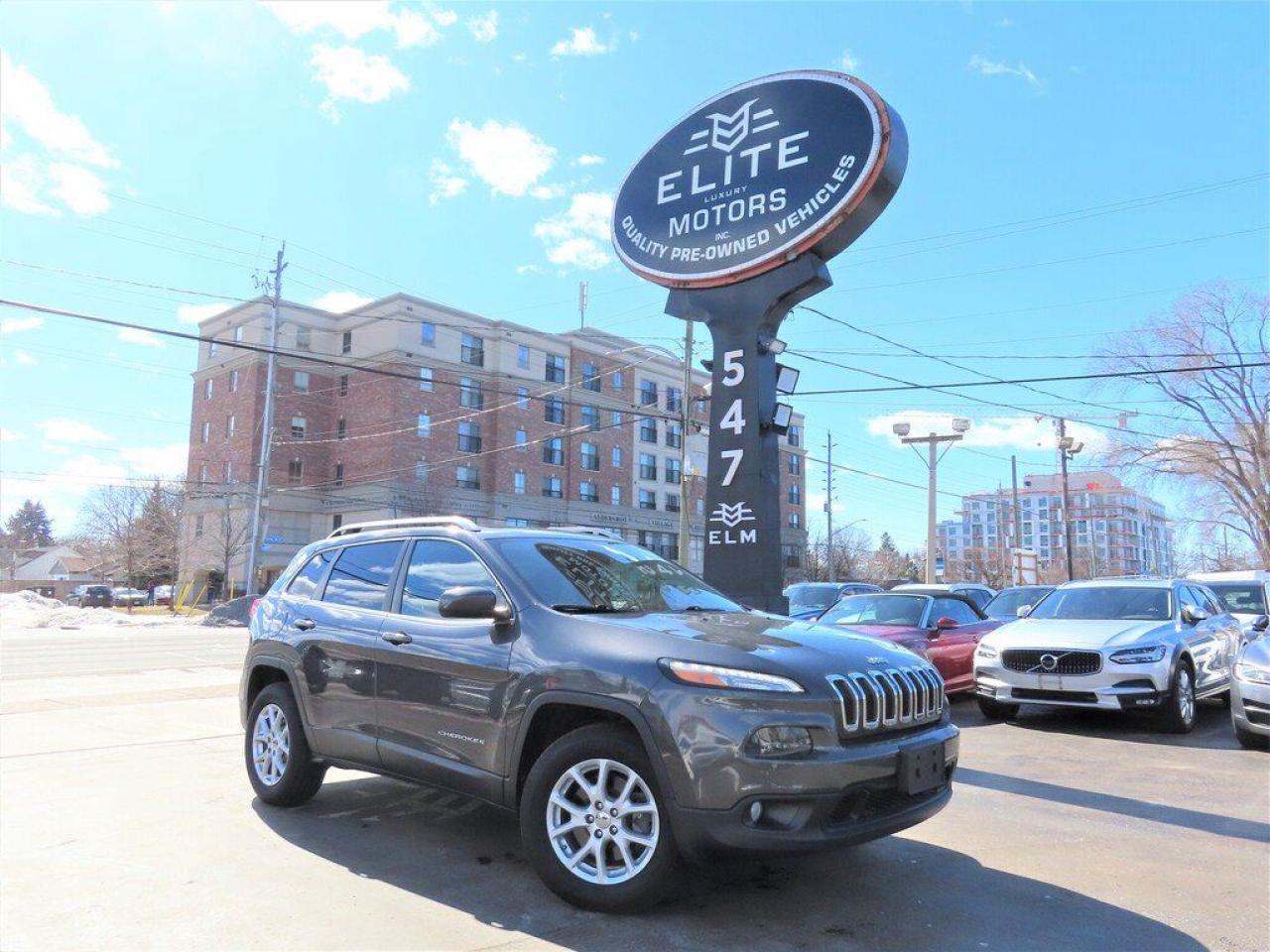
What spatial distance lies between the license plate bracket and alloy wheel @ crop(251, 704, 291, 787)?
3681mm

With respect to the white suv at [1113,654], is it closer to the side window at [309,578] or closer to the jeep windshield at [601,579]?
the jeep windshield at [601,579]

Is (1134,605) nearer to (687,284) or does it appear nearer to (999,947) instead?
(687,284)

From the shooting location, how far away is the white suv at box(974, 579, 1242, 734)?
8.38 metres

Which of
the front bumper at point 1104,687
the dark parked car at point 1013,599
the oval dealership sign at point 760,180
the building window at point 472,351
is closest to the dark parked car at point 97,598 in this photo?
the building window at point 472,351

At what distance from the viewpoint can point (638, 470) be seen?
5806cm

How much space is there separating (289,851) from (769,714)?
110 inches

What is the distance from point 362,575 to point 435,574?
0.71 metres

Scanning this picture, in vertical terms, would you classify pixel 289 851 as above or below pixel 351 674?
below

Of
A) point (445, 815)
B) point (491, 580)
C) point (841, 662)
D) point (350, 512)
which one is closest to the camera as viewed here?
point (841, 662)

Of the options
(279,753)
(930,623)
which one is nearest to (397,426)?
(930,623)

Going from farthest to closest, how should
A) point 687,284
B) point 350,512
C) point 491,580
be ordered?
point 350,512 < point 687,284 < point 491,580

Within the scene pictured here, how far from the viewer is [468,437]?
4966cm

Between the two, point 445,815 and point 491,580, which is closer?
point 491,580

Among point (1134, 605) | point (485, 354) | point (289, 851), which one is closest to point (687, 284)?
point (1134, 605)
